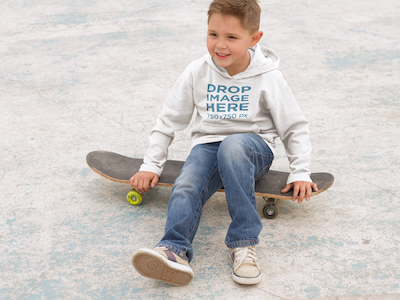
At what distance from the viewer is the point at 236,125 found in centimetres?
204

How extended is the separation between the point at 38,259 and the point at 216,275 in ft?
2.45

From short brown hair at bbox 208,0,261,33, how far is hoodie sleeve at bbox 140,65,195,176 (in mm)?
362

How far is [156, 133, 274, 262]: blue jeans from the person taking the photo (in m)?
1.72

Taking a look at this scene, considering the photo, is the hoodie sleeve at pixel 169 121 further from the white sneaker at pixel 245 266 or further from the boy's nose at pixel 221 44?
the white sneaker at pixel 245 266

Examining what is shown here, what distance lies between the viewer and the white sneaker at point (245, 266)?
1676 millimetres

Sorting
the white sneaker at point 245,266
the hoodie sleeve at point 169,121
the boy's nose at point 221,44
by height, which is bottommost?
the white sneaker at point 245,266

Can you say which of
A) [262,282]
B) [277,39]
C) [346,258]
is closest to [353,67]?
[277,39]

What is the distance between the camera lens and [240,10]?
1778 mm

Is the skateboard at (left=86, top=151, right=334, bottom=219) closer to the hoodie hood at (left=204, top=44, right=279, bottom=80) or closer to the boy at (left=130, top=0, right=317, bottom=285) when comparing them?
the boy at (left=130, top=0, right=317, bottom=285)

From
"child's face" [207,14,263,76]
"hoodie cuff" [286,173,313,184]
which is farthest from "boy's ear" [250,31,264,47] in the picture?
"hoodie cuff" [286,173,313,184]

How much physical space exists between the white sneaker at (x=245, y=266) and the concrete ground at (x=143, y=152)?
0.15 ft

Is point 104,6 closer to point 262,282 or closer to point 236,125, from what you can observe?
point 236,125

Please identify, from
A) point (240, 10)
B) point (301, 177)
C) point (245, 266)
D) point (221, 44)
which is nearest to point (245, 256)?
point (245, 266)

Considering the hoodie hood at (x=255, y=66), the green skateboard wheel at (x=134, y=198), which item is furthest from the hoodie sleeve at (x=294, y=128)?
the green skateboard wheel at (x=134, y=198)
